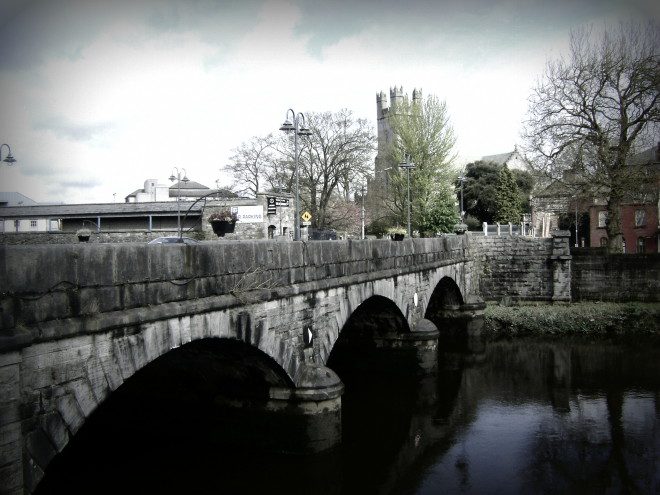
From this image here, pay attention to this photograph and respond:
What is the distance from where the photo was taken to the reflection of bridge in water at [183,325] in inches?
196

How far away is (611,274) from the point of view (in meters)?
28.9

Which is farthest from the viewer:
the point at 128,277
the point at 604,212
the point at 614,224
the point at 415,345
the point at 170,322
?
the point at 604,212

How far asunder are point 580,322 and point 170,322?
22636 mm

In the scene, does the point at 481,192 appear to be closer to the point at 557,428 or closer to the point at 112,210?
the point at 112,210

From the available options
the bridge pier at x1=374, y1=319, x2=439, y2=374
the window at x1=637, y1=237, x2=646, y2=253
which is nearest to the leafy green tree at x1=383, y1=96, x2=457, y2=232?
the window at x1=637, y1=237, x2=646, y2=253

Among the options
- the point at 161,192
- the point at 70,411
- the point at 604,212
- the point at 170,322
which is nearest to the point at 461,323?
the point at 170,322

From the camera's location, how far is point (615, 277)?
28.8 meters

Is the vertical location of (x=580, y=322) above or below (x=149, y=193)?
below

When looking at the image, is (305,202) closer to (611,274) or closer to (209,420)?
(611,274)

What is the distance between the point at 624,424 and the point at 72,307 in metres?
13.8

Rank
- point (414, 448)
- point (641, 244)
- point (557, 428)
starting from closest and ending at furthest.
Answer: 1. point (414, 448)
2. point (557, 428)
3. point (641, 244)

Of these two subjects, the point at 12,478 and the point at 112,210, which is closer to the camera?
the point at 12,478

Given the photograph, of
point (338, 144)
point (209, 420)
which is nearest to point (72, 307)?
point (209, 420)

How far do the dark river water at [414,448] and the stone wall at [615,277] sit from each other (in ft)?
36.5
